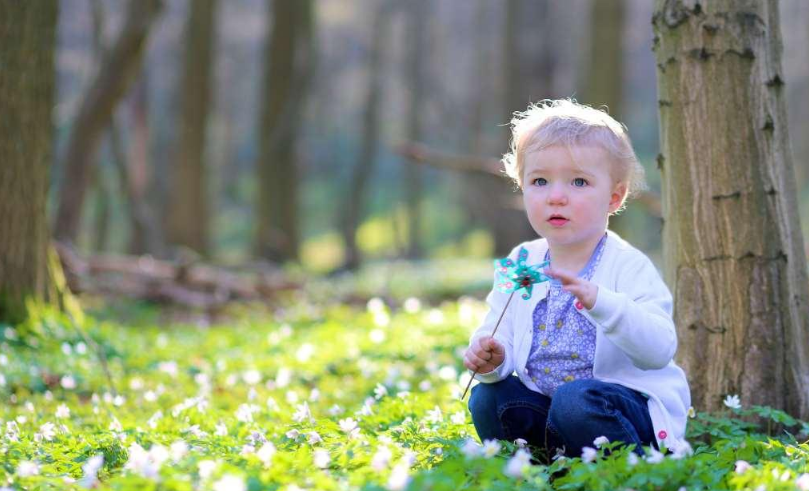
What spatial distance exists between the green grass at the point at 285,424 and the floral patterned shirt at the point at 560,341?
340 millimetres

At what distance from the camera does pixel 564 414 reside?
10.5 feet

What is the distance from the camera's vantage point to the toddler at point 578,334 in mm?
3219

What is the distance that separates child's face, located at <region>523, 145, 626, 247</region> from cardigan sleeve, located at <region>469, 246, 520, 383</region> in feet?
0.83

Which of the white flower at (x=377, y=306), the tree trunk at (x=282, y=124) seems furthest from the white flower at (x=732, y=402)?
the tree trunk at (x=282, y=124)

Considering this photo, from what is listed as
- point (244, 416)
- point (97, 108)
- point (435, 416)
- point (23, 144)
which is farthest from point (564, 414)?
point (97, 108)

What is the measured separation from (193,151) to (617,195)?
14049mm

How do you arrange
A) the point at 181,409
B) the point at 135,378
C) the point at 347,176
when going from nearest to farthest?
the point at 181,409
the point at 135,378
the point at 347,176

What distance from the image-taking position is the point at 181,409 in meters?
4.26

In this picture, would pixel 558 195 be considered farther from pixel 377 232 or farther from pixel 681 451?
pixel 377 232

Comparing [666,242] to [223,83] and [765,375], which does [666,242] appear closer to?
[765,375]

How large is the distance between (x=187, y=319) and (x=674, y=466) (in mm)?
9091

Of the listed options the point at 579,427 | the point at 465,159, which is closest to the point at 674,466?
the point at 579,427

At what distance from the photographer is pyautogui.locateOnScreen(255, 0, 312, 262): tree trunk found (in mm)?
18156

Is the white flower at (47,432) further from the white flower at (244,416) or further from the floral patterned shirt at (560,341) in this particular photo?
the floral patterned shirt at (560,341)
